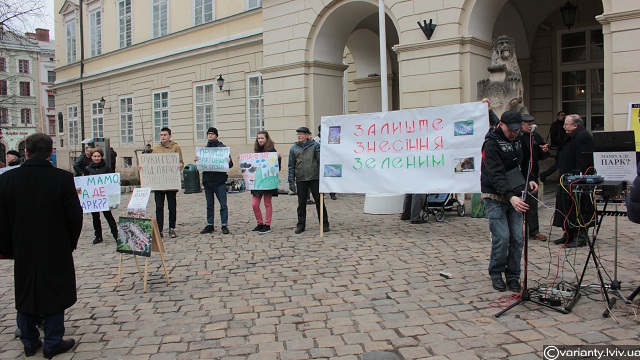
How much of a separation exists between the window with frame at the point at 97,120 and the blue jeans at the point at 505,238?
2871 cm

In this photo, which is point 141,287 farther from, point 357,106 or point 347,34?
point 357,106

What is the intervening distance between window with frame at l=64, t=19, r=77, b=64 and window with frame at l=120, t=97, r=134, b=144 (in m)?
7.37

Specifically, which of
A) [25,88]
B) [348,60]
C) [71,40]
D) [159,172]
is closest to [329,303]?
[159,172]

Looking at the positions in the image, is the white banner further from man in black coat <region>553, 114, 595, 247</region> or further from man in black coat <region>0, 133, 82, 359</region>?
man in black coat <region>0, 133, 82, 359</region>

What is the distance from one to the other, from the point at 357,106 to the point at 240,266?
13.0m

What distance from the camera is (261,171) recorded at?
353 inches

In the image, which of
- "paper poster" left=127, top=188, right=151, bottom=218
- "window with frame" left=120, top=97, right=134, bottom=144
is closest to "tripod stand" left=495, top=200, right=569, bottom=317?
"paper poster" left=127, top=188, right=151, bottom=218

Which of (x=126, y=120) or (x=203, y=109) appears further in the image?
(x=126, y=120)

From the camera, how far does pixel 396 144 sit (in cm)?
825

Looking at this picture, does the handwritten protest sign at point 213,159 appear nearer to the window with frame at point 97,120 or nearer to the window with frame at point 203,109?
the window with frame at point 203,109

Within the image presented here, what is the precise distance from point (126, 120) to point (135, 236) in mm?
23700

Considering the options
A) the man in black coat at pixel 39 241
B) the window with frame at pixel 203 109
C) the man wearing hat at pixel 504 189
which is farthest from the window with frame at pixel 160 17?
the man wearing hat at pixel 504 189

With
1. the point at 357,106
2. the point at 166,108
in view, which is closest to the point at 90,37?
the point at 166,108

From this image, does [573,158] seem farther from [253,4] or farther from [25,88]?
[25,88]
